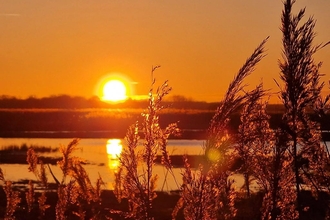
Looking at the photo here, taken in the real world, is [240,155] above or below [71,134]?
below

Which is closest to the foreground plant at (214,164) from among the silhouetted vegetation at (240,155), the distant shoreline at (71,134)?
the silhouetted vegetation at (240,155)

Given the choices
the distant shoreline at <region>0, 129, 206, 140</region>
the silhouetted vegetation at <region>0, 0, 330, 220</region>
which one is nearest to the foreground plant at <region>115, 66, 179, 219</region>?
the silhouetted vegetation at <region>0, 0, 330, 220</region>

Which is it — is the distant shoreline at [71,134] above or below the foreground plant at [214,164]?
above

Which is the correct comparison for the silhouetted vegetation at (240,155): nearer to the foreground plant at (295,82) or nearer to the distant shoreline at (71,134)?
the foreground plant at (295,82)

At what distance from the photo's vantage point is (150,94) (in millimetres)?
4852

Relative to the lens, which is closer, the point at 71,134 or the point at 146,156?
the point at 146,156

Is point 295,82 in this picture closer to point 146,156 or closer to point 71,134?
point 146,156

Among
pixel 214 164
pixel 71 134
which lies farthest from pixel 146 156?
pixel 71 134

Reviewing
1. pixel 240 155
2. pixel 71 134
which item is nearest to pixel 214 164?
pixel 240 155

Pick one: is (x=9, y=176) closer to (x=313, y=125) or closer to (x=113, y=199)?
(x=113, y=199)

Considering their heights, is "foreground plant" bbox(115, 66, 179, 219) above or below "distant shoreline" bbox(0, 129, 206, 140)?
below

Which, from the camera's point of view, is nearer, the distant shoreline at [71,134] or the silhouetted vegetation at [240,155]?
the silhouetted vegetation at [240,155]

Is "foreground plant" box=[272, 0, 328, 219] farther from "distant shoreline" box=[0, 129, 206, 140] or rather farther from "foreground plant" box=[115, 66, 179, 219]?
"distant shoreline" box=[0, 129, 206, 140]

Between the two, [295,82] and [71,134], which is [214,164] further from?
[71,134]
